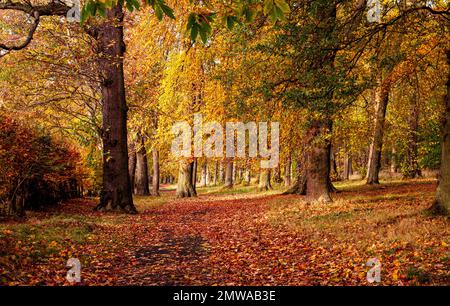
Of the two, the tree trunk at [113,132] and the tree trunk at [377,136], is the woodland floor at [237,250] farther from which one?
the tree trunk at [377,136]

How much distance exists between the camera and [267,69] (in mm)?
13469

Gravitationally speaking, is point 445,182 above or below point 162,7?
below

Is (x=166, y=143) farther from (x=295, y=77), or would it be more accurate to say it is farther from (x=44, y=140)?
(x=295, y=77)

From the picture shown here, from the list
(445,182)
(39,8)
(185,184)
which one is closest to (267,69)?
(445,182)

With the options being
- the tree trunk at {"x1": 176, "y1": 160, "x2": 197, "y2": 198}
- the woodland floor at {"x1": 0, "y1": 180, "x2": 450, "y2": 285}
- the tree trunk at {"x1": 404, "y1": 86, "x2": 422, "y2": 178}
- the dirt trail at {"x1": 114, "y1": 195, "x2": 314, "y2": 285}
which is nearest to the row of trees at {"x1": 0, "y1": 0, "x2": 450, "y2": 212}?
the tree trunk at {"x1": 404, "y1": 86, "x2": 422, "y2": 178}

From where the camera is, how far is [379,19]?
9992 millimetres

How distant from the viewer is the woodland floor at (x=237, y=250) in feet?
19.7

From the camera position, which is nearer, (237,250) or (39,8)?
(237,250)

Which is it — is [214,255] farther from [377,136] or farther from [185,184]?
[185,184]

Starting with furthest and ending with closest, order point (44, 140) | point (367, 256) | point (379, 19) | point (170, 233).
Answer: point (44, 140) → point (170, 233) → point (379, 19) → point (367, 256)

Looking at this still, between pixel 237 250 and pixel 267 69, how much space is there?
7.35 meters
